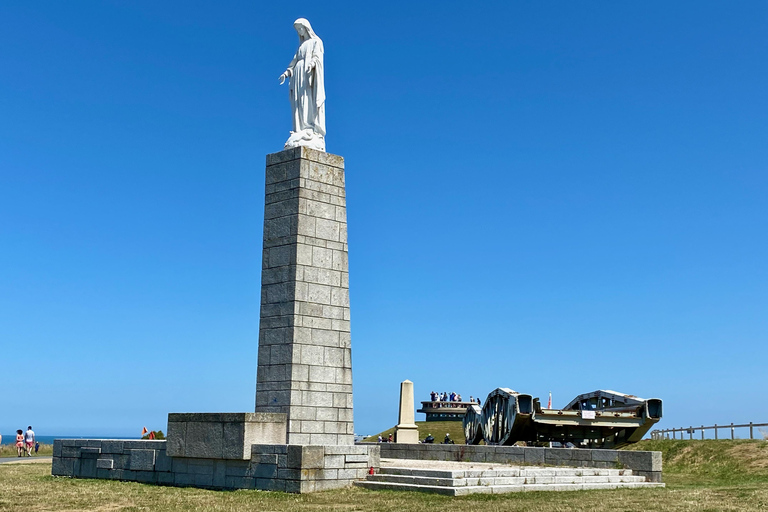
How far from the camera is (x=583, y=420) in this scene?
893 inches

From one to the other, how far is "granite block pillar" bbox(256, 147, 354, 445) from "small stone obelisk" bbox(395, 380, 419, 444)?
39.8 feet

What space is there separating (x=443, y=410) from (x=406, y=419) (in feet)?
61.7

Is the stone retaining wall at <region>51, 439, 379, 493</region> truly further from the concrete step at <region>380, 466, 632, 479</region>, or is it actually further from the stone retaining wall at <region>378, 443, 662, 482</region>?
the stone retaining wall at <region>378, 443, 662, 482</region>

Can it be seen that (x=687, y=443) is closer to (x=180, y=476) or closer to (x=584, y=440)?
(x=584, y=440)

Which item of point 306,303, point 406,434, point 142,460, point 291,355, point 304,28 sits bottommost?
point 142,460

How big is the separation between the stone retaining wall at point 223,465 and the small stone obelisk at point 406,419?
43.8 feet

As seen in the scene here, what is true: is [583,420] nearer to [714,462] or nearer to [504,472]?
[714,462]

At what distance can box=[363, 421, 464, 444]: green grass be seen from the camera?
40991mm

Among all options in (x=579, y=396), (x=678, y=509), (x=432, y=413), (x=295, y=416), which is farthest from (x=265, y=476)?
(x=432, y=413)

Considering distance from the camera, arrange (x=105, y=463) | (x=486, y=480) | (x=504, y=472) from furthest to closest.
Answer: (x=105, y=463), (x=504, y=472), (x=486, y=480)

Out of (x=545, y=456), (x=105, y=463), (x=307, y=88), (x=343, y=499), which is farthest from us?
(x=307, y=88)

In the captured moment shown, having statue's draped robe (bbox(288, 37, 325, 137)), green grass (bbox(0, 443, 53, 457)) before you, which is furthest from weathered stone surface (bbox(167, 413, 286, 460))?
green grass (bbox(0, 443, 53, 457))

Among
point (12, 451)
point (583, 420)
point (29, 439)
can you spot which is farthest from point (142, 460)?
point (12, 451)

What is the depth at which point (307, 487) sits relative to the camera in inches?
563
